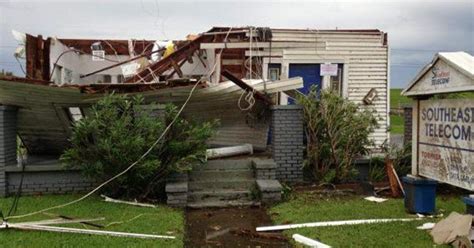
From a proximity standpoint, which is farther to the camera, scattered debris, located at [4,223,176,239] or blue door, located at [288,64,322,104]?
blue door, located at [288,64,322,104]

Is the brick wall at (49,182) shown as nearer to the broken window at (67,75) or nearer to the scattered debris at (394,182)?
the broken window at (67,75)

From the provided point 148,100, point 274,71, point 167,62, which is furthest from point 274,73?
point 148,100

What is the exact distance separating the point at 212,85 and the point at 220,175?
1.76 metres

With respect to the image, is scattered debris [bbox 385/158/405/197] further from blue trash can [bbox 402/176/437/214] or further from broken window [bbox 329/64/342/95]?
broken window [bbox 329/64/342/95]

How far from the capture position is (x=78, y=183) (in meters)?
9.50

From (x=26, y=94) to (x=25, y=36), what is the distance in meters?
2.13

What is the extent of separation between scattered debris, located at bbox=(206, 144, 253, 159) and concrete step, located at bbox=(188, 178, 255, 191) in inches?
32.1

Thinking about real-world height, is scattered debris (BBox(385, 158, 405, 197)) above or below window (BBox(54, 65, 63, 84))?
below

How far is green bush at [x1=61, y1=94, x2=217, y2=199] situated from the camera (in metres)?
8.48

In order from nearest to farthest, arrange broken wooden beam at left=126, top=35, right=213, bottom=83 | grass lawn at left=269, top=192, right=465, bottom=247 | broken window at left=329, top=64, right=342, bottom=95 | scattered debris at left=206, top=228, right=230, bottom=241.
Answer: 1. grass lawn at left=269, top=192, right=465, bottom=247
2. scattered debris at left=206, top=228, right=230, bottom=241
3. broken wooden beam at left=126, top=35, right=213, bottom=83
4. broken window at left=329, top=64, right=342, bottom=95

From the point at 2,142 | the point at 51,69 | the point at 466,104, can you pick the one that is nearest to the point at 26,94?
the point at 2,142

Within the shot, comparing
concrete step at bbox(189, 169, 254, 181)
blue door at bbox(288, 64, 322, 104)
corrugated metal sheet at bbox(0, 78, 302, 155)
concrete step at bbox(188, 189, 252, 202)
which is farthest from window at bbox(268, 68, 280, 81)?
concrete step at bbox(188, 189, 252, 202)

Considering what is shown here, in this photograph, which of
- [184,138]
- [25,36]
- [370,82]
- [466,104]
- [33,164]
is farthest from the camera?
[370,82]

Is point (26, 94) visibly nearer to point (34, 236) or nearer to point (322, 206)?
point (34, 236)
